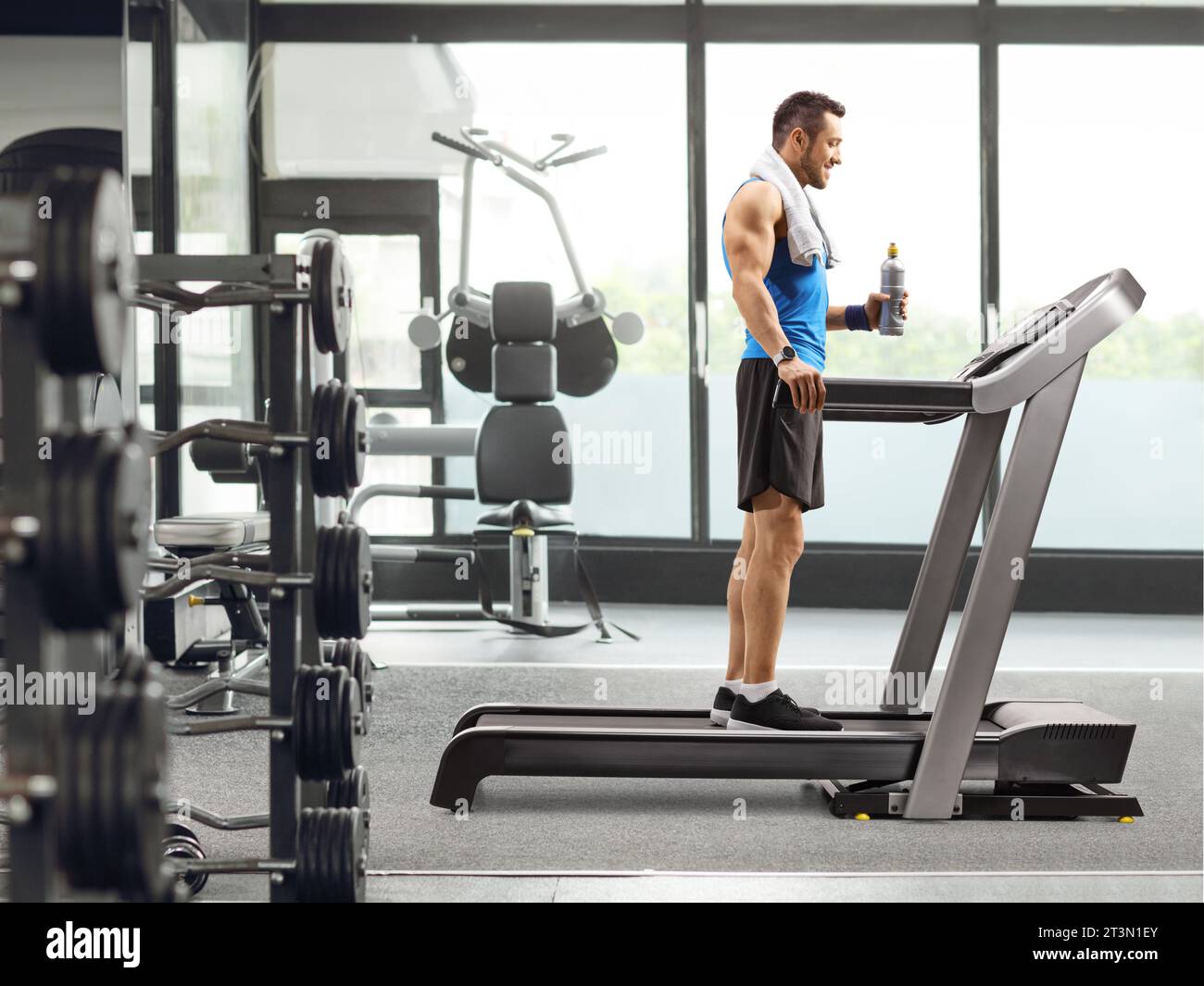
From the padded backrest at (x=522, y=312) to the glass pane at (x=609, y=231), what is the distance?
98cm

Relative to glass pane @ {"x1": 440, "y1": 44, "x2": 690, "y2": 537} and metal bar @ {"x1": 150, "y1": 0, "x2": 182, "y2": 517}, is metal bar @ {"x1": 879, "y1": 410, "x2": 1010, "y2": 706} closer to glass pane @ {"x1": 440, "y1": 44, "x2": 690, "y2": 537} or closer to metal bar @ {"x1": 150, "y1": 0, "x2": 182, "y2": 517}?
glass pane @ {"x1": 440, "y1": 44, "x2": 690, "y2": 537}

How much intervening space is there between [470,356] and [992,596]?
3.58 meters

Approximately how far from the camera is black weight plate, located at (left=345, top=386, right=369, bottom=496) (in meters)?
1.98

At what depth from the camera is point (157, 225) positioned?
5090 mm

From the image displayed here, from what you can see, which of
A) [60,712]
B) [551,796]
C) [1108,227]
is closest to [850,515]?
[1108,227]

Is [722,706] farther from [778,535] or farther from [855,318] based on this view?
[855,318]

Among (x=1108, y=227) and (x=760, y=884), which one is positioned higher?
(x=1108, y=227)

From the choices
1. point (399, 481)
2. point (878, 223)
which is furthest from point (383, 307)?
point (878, 223)

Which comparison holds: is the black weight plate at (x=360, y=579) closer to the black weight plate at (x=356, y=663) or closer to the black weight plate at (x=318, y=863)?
the black weight plate at (x=356, y=663)

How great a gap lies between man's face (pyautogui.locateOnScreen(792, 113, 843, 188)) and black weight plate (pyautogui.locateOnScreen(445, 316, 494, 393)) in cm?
300

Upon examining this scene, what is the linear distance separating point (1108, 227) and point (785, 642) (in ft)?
8.99

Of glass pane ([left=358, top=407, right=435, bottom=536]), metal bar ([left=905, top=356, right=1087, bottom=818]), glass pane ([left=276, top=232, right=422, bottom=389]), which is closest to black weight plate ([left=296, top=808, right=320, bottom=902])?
metal bar ([left=905, top=356, right=1087, bottom=818])

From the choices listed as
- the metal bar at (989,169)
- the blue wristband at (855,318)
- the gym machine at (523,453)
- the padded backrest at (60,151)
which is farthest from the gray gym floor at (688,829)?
the metal bar at (989,169)
